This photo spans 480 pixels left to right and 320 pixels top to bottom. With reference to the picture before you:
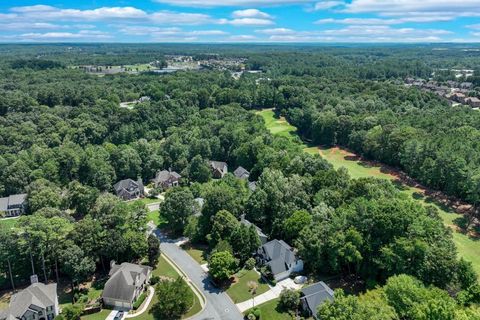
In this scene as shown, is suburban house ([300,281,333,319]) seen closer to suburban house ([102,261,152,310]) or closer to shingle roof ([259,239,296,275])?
shingle roof ([259,239,296,275])

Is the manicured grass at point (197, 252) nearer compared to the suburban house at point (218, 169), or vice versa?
the manicured grass at point (197, 252)

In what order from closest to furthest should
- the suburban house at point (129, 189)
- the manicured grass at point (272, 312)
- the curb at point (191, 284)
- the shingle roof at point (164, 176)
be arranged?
the manicured grass at point (272, 312) < the curb at point (191, 284) < the suburban house at point (129, 189) < the shingle roof at point (164, 176)

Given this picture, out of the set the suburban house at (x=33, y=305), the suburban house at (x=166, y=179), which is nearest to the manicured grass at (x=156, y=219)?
the suburban house at (x=166, y=179)

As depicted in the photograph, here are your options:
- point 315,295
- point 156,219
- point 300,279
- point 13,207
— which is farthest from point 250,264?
point 13,207

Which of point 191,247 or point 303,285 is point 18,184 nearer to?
point 191,247

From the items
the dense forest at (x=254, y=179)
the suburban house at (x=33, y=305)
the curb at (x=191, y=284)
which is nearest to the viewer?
the suburban house at (x=33, y=305)

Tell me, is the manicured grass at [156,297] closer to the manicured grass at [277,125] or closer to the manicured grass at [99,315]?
the manicured grass at [99,315]
